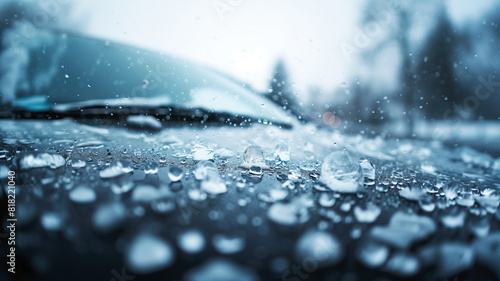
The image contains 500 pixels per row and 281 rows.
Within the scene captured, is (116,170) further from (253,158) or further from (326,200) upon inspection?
(326,200)

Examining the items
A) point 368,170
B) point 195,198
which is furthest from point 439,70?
point 195,198

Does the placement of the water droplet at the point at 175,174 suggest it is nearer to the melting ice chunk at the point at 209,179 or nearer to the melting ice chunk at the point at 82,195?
the melting ice chunk at the point at 209,179

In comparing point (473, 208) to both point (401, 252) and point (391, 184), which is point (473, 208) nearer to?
point (391, 184)

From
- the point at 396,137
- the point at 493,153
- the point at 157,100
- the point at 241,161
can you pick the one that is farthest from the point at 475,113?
the point at 157,100

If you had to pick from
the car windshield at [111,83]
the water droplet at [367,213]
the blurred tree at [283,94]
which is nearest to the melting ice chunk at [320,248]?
the water droplet at [367,213]

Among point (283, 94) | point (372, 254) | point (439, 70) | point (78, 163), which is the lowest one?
point (78, 163)
